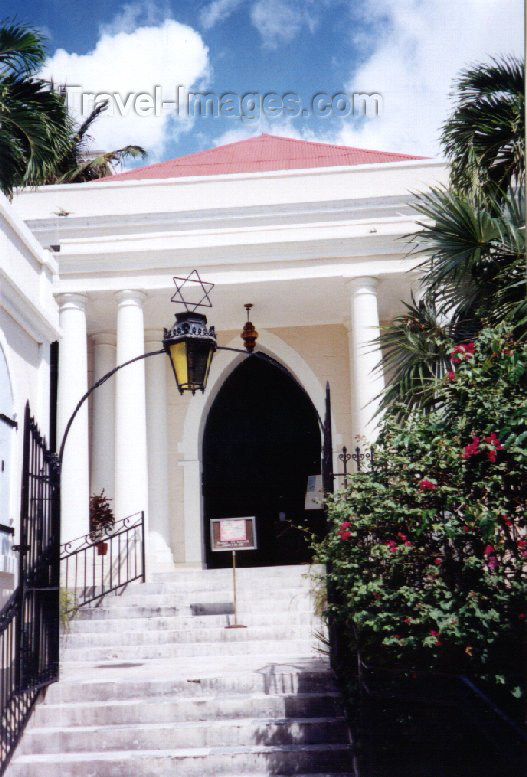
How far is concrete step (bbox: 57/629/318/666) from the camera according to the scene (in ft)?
28.8

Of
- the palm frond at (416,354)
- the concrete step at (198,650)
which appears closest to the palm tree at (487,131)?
the palm frond at (416,354)

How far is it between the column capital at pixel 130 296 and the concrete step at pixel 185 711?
846 centimetres

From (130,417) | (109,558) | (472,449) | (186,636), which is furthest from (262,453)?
(472,449)

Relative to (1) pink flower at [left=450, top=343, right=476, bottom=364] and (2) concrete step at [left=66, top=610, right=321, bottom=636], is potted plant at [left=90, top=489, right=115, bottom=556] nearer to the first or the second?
(2) concrete step at [left=66, top=610, right=321, bottom=636]

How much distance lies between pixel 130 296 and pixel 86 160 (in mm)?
12260

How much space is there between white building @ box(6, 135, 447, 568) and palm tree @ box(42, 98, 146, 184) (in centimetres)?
642

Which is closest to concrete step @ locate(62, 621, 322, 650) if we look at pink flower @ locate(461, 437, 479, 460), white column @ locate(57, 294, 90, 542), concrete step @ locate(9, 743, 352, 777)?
concrete step @ locate(9, 743, 352, 777)

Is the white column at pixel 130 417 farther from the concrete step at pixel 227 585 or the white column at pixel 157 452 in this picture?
the concrete step at pixel 227 585

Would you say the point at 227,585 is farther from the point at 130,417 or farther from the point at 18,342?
the point at 18,342

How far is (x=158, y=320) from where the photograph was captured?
15.9m

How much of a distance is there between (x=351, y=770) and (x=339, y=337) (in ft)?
36.8

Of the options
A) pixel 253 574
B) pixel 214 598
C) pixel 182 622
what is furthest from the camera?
pixel 253 574

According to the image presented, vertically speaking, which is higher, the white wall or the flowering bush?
the white wall

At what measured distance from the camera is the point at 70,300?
14.3m
